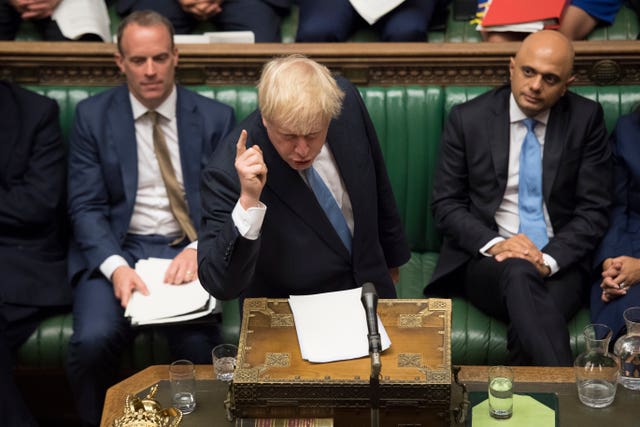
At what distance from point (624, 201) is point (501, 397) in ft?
5.21

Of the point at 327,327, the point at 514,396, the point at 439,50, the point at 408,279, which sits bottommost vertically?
the point at 408,279

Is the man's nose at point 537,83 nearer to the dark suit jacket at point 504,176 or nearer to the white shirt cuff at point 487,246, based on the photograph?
the dark suit jacket at point 504,176

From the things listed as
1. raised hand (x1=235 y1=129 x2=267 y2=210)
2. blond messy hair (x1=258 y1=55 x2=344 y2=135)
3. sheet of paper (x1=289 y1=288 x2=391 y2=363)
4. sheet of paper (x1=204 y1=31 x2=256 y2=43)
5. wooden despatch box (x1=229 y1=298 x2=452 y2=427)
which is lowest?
wooden despatch box (x1=229 y1=298 x2=452 y2=427)

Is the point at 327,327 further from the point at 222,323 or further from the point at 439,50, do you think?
the point at 439,50

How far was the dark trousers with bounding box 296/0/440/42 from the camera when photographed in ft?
15.3

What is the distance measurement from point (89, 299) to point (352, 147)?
1.32m

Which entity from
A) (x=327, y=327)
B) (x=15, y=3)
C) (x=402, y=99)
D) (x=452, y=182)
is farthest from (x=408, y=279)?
(x=15, y=3)

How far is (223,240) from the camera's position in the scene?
2.78 m

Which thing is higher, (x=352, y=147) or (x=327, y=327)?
(x=352, y=147)

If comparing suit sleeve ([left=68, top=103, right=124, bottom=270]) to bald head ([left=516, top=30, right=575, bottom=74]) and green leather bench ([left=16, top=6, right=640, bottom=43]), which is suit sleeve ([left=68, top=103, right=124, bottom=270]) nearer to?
green leather bench ([left=16, top=6, right=640, bottom=43])

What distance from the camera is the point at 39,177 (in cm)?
410

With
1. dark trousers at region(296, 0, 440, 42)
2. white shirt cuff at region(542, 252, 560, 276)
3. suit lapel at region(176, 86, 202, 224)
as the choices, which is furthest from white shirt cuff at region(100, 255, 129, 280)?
white shirt cuff at region(542, 252, 560, 276)

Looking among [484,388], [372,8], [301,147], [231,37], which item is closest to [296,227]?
[301,147]

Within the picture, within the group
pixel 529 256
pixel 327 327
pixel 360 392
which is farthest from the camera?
pixel 529 256
